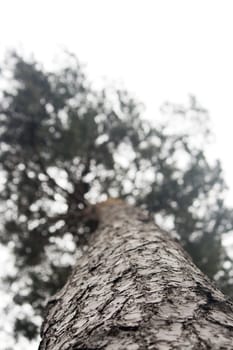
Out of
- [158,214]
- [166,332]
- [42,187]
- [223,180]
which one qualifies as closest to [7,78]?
[42,187]

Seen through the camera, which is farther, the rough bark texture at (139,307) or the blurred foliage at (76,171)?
the blurred foliage at (76,171)

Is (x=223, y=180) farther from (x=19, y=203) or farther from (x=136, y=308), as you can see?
(x=136, y=308)

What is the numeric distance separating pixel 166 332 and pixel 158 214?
6.62 metres

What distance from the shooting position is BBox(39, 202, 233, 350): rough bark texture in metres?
1.43

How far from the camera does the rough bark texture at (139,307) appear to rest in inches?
56.4

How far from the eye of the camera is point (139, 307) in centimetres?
171

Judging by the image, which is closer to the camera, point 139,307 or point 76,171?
point 139,307

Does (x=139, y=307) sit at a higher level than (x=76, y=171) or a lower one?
lower

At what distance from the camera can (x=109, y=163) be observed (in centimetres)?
802

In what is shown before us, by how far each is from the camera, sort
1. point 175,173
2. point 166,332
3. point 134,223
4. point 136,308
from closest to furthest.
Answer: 1. point 166,332
2. point 136,308
3. point 134,223
4. point 175,173

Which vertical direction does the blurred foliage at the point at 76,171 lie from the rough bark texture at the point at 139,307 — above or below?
above

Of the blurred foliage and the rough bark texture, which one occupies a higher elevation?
the blurred foliage

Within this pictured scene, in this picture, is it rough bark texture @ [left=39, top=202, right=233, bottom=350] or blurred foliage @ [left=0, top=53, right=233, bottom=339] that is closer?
rough bark texture @ [left=39, top=202, right=233, bottom=350]

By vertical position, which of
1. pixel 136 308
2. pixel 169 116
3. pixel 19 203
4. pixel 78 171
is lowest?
pixel 136 308
